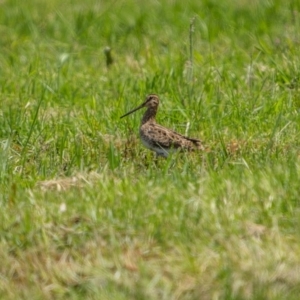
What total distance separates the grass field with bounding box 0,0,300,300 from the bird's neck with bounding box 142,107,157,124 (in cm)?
18

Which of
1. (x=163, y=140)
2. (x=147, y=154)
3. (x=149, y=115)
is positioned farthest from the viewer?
(x=149, y=115)

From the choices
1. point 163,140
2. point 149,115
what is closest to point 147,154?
point 163,140

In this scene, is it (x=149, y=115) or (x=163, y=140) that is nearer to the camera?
(x=163, y=140)

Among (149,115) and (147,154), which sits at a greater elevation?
(149,115)

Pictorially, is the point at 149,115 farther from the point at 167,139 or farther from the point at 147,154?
the point at 167,139

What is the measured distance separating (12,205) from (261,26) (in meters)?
5.58

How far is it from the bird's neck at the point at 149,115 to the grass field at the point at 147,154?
0.18 metres

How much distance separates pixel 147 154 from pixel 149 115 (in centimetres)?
41

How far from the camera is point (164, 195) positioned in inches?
257

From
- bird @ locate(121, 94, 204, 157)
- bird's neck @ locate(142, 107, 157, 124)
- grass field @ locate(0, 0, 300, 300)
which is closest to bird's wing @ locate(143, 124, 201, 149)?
bird @ locate(121, 94, 204, 157)

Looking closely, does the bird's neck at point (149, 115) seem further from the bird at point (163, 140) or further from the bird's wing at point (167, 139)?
the bird's wing at point (167, 139)

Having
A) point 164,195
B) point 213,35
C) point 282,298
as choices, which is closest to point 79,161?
point 164,195

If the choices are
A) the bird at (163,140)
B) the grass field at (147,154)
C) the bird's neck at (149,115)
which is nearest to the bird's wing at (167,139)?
the bird at (163,140)

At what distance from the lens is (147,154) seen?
337 inches
